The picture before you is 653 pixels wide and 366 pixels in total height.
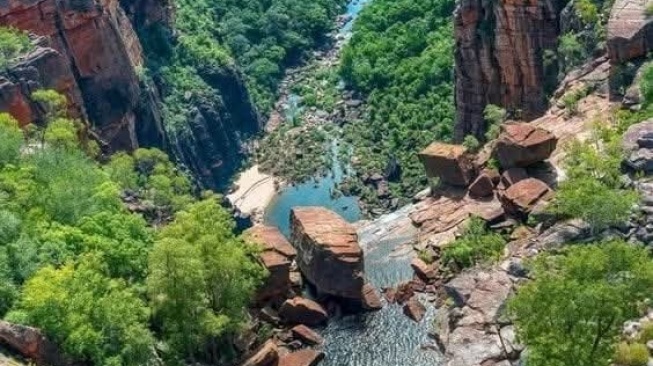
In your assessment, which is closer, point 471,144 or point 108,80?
point 471,144

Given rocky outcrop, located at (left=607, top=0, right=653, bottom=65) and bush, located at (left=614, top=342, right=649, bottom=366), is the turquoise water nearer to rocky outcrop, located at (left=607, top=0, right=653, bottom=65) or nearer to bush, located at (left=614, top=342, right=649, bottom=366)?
rocky outcrop, located at (left=607, top=0, right=653, bottom=65)

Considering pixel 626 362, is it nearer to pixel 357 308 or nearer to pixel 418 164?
pixel 357 308

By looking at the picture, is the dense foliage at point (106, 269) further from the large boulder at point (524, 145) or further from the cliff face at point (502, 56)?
the cliff face at point (502, 56)

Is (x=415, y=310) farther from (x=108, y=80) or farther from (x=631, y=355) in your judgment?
(x=108, y=80)

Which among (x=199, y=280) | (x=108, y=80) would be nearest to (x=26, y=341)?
(x=199, y=280)

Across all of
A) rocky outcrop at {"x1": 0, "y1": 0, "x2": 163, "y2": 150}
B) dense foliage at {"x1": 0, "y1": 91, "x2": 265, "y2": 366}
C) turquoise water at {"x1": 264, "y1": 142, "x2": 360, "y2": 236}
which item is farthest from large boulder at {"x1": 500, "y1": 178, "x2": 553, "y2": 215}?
turquoise water at {"x1": 264, "y1": 142, "x2": 360, "y2": 236}

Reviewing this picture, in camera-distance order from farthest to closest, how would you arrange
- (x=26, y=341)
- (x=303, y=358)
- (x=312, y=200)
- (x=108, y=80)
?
(x=312, y=200)
(x=108, y=80)
(x=303, y=358)
(x=26, y=341)

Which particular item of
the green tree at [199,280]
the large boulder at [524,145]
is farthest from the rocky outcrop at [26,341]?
the large boulder at [524,145]
